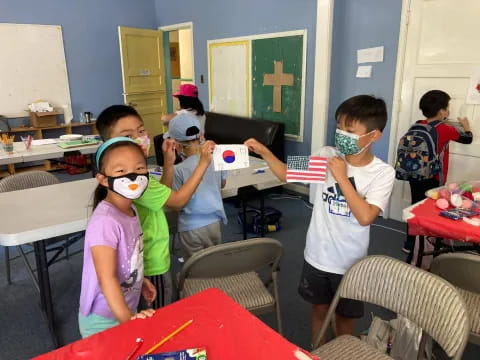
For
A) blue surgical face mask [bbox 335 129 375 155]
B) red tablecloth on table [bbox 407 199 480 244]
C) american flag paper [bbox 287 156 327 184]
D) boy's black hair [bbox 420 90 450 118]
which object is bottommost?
red tablecloth on table [bbox 407 199 480 244]

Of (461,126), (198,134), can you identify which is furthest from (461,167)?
(198,134)

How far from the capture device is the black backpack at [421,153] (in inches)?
116

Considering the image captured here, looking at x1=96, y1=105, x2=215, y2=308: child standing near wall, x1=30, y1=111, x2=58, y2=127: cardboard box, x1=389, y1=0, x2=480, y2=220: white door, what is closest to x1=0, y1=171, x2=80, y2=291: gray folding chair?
x1=96, y1=105, x2=215, y2=308: child standing near wall

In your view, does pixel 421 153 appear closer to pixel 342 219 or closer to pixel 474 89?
pixel 474 89

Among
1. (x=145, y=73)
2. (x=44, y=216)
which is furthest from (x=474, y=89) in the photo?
(x=145, y=73)

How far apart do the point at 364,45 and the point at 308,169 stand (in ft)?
9.85

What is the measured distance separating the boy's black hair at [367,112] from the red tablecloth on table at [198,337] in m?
0.91

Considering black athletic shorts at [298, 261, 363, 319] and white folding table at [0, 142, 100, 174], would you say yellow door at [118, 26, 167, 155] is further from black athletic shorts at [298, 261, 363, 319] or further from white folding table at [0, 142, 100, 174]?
black athletic shorts at [298, 261, 363, 319]

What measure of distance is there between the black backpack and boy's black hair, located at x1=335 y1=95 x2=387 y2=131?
1.57 metres

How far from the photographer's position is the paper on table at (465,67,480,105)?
131 inches

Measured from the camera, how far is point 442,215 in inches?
81.5

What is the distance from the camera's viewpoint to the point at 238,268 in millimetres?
1700

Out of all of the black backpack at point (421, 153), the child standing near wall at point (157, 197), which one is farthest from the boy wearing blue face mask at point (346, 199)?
the black backpack at point (421, 153)

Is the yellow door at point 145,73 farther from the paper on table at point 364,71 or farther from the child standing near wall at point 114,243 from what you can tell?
the child standing near wall at point 114,243
